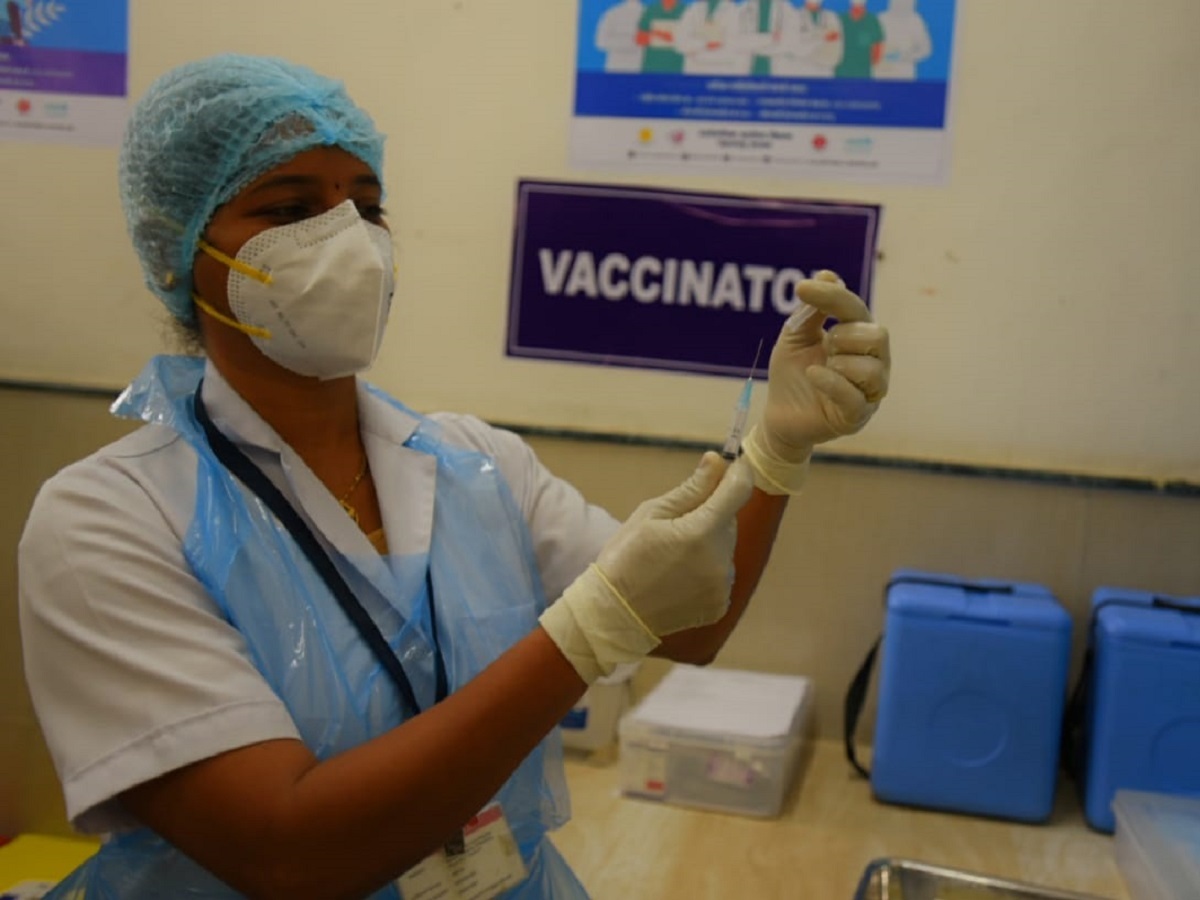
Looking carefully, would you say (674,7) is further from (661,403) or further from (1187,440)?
(1187,440)

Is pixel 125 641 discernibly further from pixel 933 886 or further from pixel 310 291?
pixel 933 886

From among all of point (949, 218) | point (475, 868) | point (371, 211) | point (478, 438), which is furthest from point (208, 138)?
point (949, 218)

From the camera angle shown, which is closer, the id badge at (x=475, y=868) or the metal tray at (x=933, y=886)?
the id badge at (x=475, y=868)

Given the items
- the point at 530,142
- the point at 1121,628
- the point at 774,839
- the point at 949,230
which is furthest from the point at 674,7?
the point at 774,839

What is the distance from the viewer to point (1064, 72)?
181 centimetres

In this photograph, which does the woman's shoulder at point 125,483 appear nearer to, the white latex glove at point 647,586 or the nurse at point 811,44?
the white latex glove at point 647,586

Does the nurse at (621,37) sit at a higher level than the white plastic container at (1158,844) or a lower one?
higher

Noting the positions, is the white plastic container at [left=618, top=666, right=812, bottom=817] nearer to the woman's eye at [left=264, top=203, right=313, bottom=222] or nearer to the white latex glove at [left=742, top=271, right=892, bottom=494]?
the white latex glove at [left=742, top=271, right=892, bottom=494]

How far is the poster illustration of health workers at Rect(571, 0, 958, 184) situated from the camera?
186 centimetres

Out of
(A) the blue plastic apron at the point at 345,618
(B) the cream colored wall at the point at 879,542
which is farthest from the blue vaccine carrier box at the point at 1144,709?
(A) the blue plastic apron at the point at 345,618

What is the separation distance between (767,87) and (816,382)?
960mm

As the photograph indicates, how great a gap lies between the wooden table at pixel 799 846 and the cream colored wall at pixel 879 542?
0.86 ft

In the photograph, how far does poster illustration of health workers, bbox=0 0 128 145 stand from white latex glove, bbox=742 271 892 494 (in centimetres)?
155

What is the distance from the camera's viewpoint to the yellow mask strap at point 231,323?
1.13 meters
